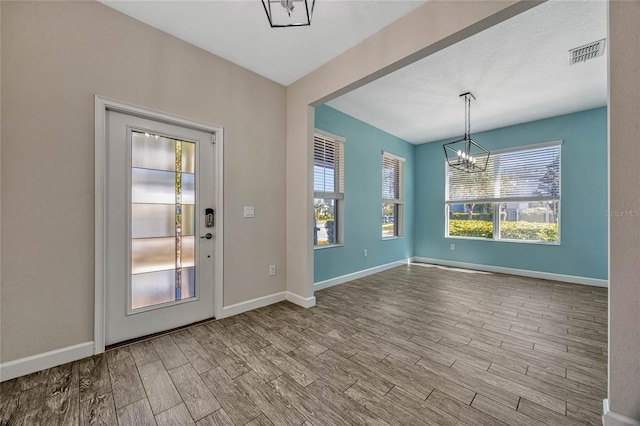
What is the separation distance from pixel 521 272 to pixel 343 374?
4.79m

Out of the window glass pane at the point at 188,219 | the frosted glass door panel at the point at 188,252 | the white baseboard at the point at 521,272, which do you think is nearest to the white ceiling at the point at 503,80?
the window glass pane at the point at 188,219

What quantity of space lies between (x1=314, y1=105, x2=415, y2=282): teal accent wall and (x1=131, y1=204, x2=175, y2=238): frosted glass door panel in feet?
6.92

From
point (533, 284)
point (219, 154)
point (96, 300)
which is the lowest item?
point (533, 284)

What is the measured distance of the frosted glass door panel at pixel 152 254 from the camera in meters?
2.29

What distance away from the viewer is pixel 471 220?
548cm

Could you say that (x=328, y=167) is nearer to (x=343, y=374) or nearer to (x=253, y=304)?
(x=253, y=304)

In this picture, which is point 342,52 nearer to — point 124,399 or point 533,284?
point 124,399

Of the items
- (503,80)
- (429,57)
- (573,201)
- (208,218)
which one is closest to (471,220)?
(573,201)

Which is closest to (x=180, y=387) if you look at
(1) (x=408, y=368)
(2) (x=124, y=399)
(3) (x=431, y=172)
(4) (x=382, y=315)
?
(2) (x=124, y=399)

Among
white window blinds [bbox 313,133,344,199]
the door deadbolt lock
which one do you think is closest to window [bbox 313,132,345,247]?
white window blinds [bbox 313,133,344,199]

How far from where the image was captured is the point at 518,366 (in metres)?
1.91

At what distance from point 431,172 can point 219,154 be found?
501 centimetres
